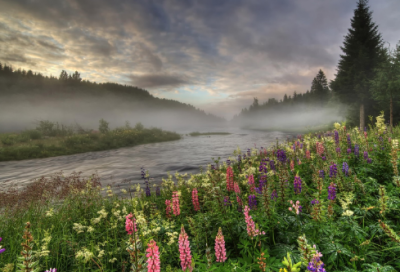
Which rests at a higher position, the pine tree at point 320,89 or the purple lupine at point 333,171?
the pine tree at point 320,89

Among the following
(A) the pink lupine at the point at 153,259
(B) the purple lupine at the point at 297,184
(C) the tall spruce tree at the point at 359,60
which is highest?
→ (C) the tall spruce tree at the point at 359,60

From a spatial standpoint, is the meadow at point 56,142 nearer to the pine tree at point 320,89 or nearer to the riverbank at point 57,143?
the riverbank at point 57,143

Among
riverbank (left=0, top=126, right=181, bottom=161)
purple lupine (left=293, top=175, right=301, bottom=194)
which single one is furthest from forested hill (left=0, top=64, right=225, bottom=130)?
purple lupine (left=293, top=175, right=301, bottom=194)

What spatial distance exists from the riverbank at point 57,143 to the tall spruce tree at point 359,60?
3847cm

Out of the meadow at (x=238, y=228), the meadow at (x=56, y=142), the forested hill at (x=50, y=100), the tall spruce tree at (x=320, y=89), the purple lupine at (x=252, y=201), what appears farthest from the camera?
the forested hill at (x=50, y=100)

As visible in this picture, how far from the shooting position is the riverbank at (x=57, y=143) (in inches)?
1008

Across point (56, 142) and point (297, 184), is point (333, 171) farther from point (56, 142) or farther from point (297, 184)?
point (56, 142)

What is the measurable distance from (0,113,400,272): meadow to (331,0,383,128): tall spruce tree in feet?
92.2

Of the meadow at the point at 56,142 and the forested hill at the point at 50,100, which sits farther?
the forested hill at the point at 50,100

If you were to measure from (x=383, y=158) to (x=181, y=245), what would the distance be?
7.13 metres

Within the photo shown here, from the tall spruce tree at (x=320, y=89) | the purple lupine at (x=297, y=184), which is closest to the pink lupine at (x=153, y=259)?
the purple lupine at (x=297, y=184)

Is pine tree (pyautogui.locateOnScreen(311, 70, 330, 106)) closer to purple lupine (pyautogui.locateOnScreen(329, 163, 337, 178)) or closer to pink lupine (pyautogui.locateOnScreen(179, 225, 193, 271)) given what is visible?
purple lupine (pyautogui.locateOnScreen(329, 163, 337, 178))

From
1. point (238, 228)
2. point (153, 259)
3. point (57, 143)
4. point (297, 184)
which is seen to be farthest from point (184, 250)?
point (57, 143)

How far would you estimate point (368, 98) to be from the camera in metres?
28.2
